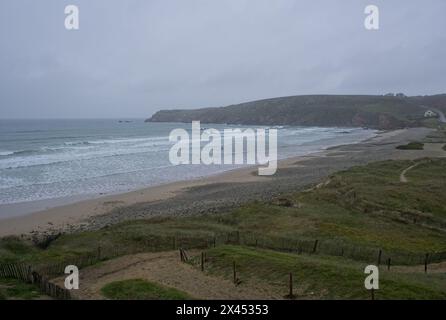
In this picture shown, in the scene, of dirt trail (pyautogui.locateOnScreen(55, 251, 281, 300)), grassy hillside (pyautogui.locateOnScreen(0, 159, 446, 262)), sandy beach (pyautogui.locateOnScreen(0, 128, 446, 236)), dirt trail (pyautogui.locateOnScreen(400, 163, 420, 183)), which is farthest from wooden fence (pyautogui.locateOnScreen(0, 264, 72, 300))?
dirt trail (pyautogui.locateOnScreen(400, 163, 420, 183))

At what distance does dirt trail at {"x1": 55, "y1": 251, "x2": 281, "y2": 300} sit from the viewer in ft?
53.3

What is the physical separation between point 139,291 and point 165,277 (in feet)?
6.53

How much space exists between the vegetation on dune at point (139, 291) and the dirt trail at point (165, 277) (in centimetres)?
43

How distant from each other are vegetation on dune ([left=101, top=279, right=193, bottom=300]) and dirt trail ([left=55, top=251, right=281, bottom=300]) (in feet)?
1.42

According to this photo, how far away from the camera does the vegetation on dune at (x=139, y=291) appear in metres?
15.7

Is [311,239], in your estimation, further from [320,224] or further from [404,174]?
[404,174]

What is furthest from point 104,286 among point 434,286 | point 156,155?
point 156,155

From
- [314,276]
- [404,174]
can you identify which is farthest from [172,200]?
[404,174]

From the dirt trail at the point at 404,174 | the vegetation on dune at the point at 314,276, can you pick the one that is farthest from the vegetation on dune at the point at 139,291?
the dirt trail at the point at 404,174

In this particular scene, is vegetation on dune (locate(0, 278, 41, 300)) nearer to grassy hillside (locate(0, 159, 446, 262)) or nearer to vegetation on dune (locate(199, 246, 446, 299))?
grassy hillside (locate(0, 159, 446, 262))

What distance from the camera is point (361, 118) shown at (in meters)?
182

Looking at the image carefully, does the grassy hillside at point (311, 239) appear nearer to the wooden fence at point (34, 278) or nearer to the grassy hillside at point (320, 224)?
the grassy hillside at point (320, 224)

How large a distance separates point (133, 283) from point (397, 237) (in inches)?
570

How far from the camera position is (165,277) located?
18.2 metres
